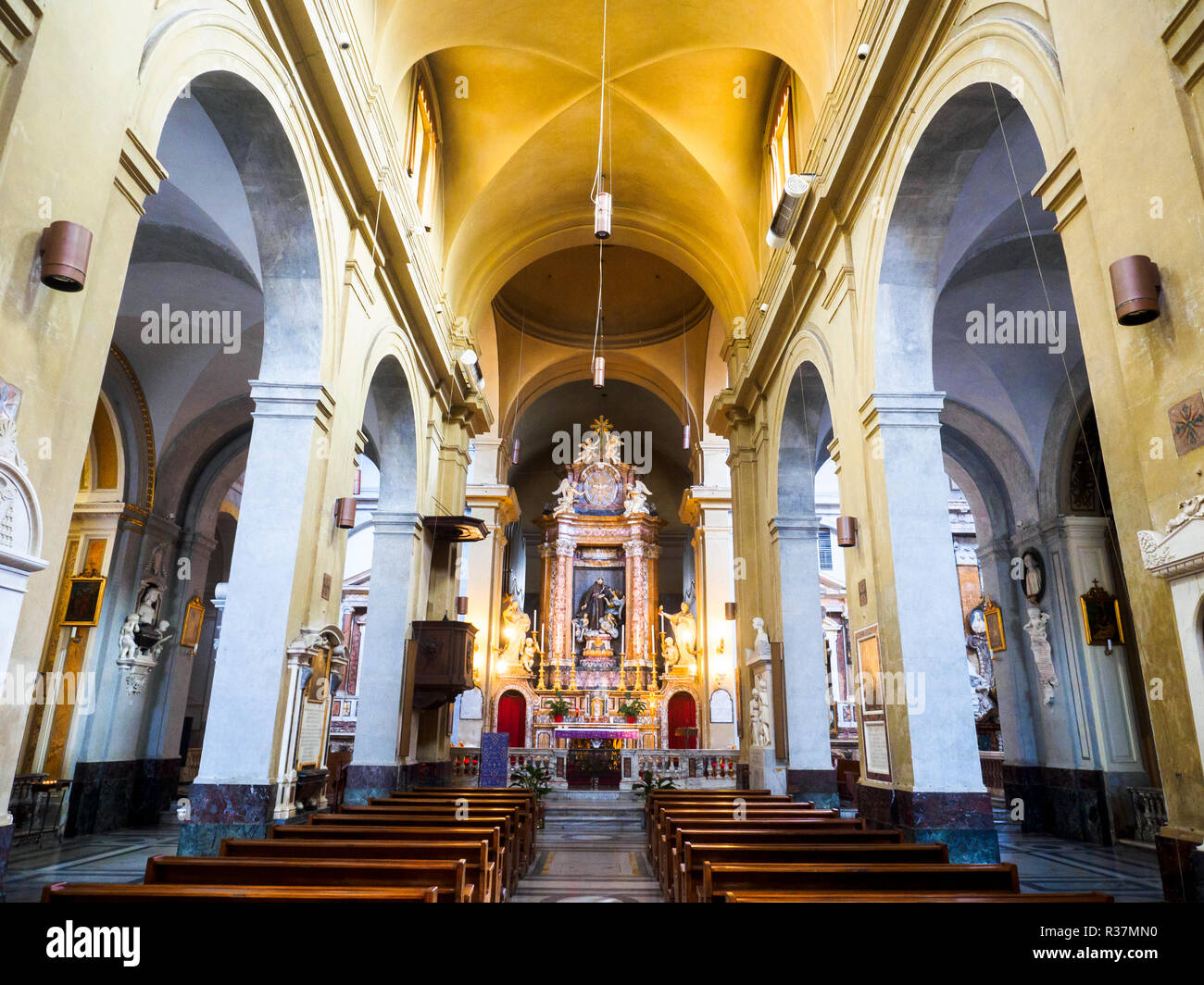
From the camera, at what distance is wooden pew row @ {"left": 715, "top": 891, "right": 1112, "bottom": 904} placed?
287cm

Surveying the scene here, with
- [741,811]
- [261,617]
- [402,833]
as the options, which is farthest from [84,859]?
[741,811]

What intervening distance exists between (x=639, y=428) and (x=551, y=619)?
6.53 meters

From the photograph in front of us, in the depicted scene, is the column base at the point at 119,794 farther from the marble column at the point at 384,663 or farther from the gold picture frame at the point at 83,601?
the marble column at the point at 384,663

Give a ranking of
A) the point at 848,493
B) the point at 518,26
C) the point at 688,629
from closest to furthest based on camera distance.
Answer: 1. the point at 848,493
2. the point at 518,26
3. the point at 688,629

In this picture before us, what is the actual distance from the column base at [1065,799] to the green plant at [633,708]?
26.5 feet

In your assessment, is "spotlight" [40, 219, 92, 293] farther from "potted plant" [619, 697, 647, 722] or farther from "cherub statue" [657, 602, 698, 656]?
"cherub statue" [657, 602, 698, 656]

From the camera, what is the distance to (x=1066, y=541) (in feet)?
34.1

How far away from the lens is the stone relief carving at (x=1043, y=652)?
33.7 ft

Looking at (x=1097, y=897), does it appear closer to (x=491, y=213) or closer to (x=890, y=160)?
(x=890, y=160)

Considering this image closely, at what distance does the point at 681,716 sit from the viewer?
18.5m

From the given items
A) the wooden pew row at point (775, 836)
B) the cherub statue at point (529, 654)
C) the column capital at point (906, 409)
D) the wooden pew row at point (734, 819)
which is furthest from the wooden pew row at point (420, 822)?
the cherub statue at point (529, 654)

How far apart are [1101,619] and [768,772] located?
4411mm

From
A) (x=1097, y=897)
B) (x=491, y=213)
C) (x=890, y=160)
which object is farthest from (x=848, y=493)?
(x=491, y=213)

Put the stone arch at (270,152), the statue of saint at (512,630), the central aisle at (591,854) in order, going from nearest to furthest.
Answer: the stone arch at (270,152) → the central aisle at (591,854) → the statue of saint at (512,630)
